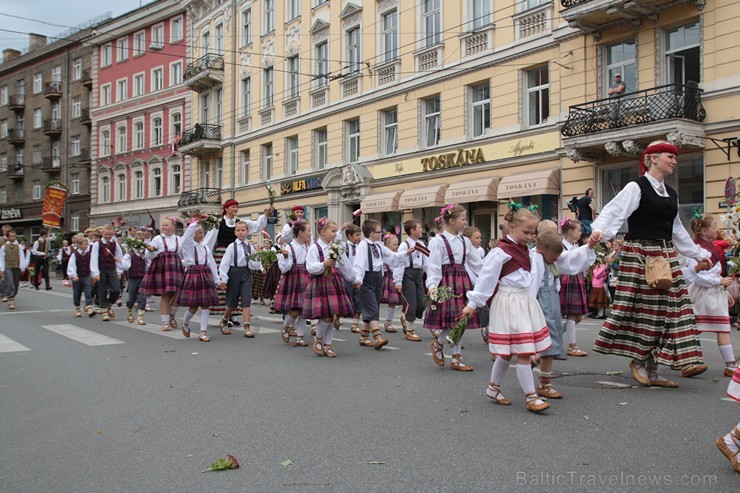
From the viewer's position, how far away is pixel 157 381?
7.05 m

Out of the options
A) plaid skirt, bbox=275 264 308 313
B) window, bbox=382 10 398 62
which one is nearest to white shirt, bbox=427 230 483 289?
plaid skirt, bbox=275 264 308 313

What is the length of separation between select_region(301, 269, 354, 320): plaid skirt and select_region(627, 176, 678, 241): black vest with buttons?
406cm

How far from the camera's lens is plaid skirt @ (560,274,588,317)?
29.3 ft

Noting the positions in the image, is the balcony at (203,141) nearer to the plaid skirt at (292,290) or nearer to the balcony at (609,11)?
the balcony at (609,11)

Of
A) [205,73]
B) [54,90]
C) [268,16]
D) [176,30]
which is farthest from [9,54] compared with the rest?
[268,16]

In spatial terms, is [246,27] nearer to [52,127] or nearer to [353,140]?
[353,140]

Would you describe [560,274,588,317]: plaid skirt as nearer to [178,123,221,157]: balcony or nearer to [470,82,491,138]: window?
[470,82,491,138]: window

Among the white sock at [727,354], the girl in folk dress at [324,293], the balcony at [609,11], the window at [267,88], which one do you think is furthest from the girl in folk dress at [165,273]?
the window at [267,88]

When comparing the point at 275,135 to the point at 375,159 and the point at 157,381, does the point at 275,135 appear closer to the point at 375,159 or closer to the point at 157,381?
the point at 375,159

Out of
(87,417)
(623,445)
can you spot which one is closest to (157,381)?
(87,417)

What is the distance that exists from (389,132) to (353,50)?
432 centimetres

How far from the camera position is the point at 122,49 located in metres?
47.8

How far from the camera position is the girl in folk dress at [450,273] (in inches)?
302

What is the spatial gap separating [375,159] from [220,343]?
17971 millimetres
